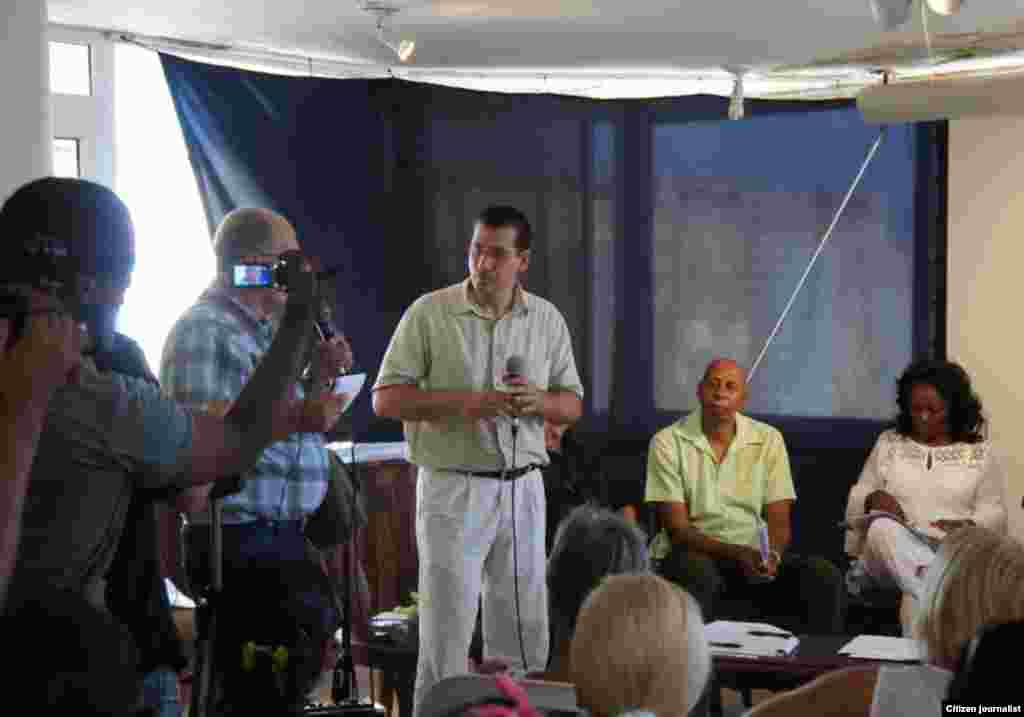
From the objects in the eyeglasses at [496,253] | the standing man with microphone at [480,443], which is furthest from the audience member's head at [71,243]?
the eyeglasses at [496,253]

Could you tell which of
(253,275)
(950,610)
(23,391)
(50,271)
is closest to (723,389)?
(253,275)

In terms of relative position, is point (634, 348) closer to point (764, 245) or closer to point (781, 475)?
point (764, 245)

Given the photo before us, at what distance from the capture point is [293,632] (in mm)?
3537

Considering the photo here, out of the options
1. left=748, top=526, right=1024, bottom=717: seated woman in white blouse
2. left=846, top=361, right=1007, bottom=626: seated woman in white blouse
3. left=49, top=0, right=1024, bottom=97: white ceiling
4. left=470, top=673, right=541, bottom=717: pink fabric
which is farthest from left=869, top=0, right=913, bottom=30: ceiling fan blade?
left=470, top=673, right=541, bottom=717: pink fabric

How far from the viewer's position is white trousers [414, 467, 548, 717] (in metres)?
4.98

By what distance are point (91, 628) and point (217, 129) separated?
4.95m

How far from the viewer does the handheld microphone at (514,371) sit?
5.05 meters

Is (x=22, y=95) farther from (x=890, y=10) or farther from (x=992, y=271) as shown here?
(x=992, y=271)

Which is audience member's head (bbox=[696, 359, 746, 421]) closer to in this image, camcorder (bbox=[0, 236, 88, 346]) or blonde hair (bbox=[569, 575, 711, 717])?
blonde hair (bbox=[569, 575, 711, 717])

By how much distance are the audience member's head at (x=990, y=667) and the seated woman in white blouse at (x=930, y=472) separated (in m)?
5.08

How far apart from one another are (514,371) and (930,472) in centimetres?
197

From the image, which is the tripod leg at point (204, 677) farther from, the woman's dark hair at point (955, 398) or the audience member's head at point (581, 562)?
the woman's dark hair at point (955, 398)

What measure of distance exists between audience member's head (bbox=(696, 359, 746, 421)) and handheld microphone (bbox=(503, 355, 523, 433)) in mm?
1328

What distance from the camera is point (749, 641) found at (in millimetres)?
4715
